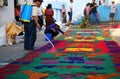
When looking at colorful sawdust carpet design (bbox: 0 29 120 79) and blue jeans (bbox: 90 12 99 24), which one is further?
blue jeans (bbox: 90 12 99 24)

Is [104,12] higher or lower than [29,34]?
lower

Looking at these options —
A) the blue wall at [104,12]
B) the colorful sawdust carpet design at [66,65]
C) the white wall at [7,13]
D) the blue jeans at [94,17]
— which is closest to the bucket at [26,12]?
the colorful sawdust carpet design at [66,65]

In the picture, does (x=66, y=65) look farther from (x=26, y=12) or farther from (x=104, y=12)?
(x=104, y=12)

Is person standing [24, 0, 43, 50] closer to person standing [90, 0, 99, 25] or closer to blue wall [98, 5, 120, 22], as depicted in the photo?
person standing [90, 0, 99, 25]

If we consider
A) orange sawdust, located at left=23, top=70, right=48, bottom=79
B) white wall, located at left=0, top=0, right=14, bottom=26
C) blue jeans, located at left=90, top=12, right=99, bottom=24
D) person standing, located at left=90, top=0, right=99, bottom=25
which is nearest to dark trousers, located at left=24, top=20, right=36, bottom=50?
white wall, located at left=0, top=0, right=14, bottom=26

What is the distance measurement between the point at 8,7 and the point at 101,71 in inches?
411

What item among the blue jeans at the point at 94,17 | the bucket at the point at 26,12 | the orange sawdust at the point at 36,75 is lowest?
the blue jeans at the point at 94,17

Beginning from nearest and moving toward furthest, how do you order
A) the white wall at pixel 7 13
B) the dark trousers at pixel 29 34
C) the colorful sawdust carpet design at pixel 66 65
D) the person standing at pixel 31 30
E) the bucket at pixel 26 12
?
the colorful sawdust carpet design at pixel 66 65 < the bucket at pixel 26 12 < the person standing at pixel 31 30 < the dark trousers at pixel 29 34 < the white wall at pixel 7 13

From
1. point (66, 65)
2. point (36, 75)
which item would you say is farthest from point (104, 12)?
point (36, 75)

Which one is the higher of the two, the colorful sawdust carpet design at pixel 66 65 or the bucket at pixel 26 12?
the bucket at pixel 26 12

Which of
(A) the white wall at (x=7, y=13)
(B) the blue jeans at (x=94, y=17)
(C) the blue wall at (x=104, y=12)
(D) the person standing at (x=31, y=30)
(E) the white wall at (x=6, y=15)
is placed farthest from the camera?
(C) the blue wall at (x=104, y=12)

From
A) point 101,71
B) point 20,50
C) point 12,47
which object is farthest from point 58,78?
point 12,47

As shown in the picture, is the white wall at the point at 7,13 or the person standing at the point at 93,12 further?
the person standing at the point at 93,12

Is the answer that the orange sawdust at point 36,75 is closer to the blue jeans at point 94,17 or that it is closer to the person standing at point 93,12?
the person standing at point 93,12
